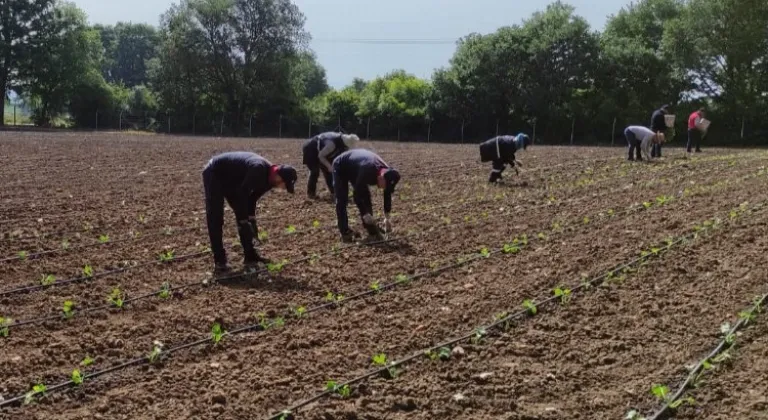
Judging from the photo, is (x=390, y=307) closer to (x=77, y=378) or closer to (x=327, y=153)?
(x=77, y=378)

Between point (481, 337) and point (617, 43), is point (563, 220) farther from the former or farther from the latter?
point (617, 43)

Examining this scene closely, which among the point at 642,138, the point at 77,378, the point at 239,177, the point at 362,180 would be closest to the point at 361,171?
the point at 362,180

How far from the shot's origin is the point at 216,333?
658 centimetres

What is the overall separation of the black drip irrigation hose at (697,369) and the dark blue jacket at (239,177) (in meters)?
4.51

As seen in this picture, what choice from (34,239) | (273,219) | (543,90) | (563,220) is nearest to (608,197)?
(563,220)

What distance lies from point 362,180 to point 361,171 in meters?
0.11

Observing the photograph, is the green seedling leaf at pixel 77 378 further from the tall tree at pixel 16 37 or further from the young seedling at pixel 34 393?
the tall tree at pixel 16 37

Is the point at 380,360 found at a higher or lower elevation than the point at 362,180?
lower

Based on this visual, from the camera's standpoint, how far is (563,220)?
11.8m

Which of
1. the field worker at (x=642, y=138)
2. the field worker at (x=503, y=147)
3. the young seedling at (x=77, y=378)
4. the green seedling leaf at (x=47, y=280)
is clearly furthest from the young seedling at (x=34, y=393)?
the field worker at (x=642, y=138)

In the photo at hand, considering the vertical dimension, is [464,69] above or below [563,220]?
above

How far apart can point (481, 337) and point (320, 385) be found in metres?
1.57

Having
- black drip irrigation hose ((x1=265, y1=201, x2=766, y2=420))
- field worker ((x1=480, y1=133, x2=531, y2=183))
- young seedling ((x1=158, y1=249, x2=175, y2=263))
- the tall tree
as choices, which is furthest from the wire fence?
black drip irrigation hose ((x1=265, y1=201, x2=766, y2=420))

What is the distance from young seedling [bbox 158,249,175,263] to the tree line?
33080 millimetres
